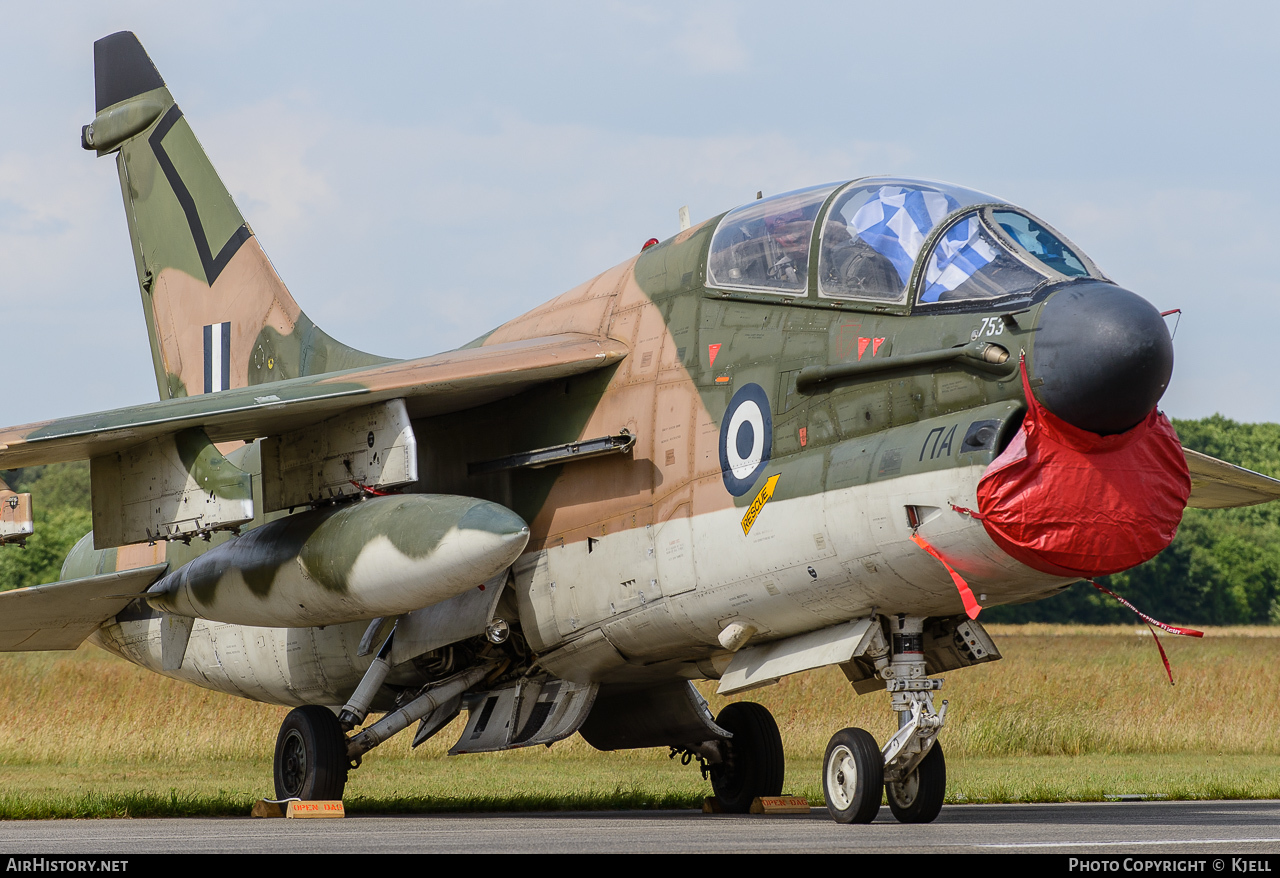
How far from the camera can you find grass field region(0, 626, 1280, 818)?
13375mm

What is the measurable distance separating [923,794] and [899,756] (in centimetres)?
47

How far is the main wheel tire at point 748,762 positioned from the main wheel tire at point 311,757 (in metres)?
3.13

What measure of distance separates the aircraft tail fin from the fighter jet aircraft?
1734 mm

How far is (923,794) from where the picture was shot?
9547mm

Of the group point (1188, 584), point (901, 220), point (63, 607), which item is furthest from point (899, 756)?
point (1188, 584)

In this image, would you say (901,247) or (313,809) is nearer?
(901,247)

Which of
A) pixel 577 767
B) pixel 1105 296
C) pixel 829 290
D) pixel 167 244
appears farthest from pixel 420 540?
pixel 577 767

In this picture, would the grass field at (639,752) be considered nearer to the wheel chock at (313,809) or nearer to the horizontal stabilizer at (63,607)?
the wheel chock at (313,809)

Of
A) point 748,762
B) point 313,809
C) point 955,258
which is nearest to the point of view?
point 955,258

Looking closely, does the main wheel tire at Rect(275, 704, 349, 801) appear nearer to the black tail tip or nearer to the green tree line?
the black tail tip

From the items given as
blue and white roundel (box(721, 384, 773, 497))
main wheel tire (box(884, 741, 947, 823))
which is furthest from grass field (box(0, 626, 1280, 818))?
blue and white roundel (box(721, 384, 773, 497))

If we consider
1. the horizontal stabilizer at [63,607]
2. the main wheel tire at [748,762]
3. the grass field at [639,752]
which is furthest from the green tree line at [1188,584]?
the main wheel tire at [748,762]

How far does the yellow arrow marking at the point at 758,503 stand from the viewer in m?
9.58

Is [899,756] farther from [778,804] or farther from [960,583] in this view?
[778,804]
